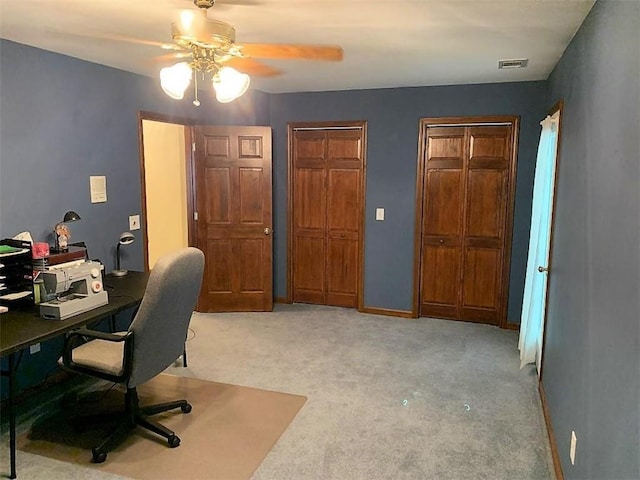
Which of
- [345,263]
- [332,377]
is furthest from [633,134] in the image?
[345,263]

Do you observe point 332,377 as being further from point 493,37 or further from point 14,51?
point 14,51

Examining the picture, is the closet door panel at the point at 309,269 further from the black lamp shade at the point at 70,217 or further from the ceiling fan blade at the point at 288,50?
the black lamp shade at the point at 70,217

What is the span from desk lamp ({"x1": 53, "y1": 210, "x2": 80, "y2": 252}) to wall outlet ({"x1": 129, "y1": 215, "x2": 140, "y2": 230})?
2.35 feet

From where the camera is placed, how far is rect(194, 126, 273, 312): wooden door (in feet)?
16.1

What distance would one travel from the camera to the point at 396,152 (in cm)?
494

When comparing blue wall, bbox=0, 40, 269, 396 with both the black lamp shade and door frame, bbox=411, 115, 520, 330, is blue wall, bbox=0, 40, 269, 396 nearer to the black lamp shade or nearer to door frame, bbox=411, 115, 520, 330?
the black lamp shade

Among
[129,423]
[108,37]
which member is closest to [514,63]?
[108,37]

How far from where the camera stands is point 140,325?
96.3 inches

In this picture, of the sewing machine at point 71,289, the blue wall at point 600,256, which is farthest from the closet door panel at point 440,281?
the sewing machine at point 71,289

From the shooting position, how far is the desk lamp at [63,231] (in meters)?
3.26

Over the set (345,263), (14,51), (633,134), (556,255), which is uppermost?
(14,51)

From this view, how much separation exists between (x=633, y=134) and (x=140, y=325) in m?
2.23

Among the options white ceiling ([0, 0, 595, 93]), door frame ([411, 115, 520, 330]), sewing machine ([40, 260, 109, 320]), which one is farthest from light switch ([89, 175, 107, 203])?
door frame ([411, 115, 520, 330])

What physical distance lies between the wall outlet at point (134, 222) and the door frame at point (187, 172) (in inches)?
2.1
